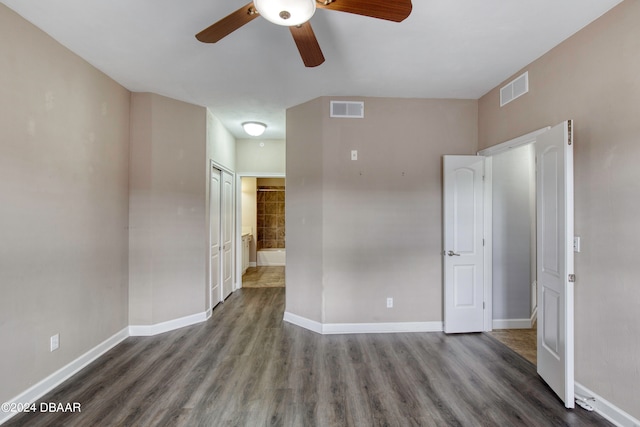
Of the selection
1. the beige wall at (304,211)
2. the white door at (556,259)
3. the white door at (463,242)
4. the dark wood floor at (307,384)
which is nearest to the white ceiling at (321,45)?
the beige wall at (304,211)

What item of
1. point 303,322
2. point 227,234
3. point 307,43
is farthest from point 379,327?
point 307,43

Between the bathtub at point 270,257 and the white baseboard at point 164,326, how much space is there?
3683mm

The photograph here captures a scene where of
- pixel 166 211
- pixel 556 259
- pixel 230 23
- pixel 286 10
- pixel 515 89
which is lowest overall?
pixel 556 259

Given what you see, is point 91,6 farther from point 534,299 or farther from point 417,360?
point 534,299

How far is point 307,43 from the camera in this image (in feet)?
5.59

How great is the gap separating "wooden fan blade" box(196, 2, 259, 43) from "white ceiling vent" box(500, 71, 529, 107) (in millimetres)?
2650

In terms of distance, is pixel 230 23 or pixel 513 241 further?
pixel 513 241

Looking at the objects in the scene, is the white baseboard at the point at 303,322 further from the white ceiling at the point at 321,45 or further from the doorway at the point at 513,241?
the white ceiling at the point at 321,45

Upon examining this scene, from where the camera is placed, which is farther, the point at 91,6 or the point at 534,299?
the point at 534,299

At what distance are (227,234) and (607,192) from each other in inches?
185

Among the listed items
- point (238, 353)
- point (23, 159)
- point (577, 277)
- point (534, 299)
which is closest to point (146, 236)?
point (23, 159)

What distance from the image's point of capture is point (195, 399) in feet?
7.05

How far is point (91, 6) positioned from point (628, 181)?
3.86 meters

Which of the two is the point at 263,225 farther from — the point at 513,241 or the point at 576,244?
Result: the point at 576,244
